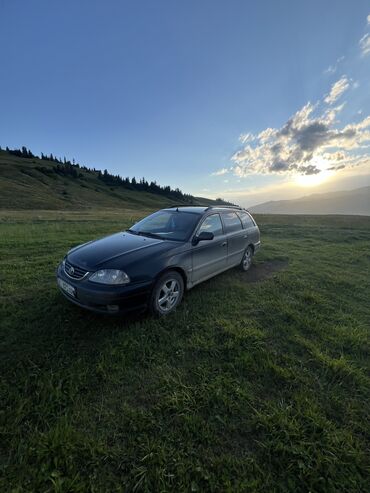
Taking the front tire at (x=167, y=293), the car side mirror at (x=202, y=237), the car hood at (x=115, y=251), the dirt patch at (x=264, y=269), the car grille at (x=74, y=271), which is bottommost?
the dirt patch at (x=264, y=269)

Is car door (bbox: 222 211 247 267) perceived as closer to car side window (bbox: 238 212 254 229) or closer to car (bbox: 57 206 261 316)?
car (bbox: 57 206 261 316)

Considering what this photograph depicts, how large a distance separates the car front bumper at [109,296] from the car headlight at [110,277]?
63 millimetres

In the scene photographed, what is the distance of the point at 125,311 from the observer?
10.2 ft

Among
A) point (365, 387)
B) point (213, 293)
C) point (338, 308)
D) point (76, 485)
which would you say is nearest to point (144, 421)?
A: point (76, 485)

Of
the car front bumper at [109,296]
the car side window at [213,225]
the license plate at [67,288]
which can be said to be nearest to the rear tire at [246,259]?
the car side window at [213,225]

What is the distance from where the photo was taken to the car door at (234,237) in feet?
17.1

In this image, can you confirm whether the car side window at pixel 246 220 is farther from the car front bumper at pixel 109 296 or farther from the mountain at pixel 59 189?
the mountain at pixel 59 189

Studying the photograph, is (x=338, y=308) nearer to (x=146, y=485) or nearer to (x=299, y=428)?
(x=299, y=428)

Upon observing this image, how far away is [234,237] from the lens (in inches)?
209

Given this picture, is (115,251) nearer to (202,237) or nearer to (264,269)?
(202,237)

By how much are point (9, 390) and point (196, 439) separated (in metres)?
1.93

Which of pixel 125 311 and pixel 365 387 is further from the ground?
pixel 125 311

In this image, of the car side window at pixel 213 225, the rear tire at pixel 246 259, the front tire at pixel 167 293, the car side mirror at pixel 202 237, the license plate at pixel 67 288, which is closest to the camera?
the license plate at pixel 67 288

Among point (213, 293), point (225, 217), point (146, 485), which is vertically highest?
point (225, 217)
